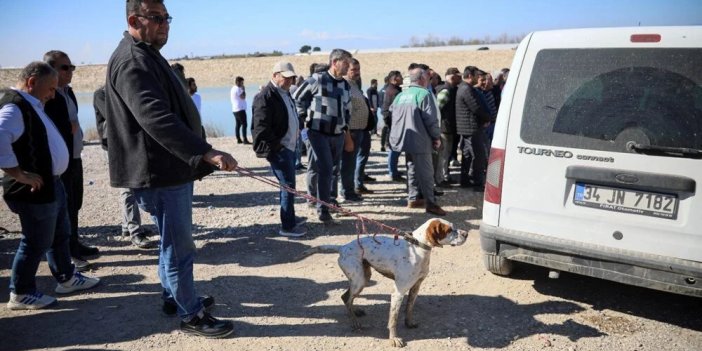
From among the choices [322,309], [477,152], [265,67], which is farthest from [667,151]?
[265,67]

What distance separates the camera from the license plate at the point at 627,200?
3264 mm

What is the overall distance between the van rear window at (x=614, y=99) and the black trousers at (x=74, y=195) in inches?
166

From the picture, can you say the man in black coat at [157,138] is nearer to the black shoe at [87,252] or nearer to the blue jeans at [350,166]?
the black shoe at [87,252]

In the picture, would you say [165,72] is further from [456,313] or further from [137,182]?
[456,313]

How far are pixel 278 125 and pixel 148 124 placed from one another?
8.66 feet

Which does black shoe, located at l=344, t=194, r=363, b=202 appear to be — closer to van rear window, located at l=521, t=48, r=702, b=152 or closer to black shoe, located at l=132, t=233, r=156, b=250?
black shoe, located at l=132, t=233, r=156, b=250

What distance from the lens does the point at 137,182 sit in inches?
123

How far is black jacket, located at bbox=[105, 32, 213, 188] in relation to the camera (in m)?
2.94

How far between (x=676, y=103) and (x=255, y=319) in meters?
3.45

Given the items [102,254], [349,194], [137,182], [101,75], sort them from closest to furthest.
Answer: [137,182] < [102,254] < [349,194] < [101,75]


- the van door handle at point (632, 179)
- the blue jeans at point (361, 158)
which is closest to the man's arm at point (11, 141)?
the van door handle at point (632, 179)

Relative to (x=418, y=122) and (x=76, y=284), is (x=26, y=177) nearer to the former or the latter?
(x=76, y=284)

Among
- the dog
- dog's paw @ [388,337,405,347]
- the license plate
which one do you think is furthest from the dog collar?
the license plate

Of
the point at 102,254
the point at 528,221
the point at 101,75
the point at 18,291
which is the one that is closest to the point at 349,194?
the point at 102,254
